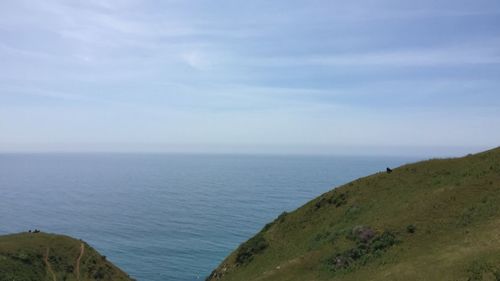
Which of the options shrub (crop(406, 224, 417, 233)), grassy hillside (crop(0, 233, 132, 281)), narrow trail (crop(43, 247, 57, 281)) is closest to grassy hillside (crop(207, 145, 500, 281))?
shrub (crop(406, 224, 417, 233))

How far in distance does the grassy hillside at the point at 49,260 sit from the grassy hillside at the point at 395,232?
2636 centimetres

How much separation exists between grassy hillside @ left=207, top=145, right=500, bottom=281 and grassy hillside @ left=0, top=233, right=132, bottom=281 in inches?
1038

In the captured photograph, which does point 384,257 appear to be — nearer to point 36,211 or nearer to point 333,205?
point 333,205

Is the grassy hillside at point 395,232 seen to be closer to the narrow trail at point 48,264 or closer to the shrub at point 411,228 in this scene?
the shrub at point 411,228

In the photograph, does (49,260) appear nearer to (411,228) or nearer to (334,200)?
(334,200)

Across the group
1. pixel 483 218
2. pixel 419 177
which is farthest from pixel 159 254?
pixel 483 218

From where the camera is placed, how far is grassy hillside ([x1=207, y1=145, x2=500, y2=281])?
34.0m

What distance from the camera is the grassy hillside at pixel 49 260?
213 feet

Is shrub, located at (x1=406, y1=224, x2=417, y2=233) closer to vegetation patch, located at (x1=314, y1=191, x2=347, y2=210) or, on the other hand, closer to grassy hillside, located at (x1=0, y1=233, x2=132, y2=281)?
vegetation patch, located at (x1=314, y1=191, x2=347, y2=210)

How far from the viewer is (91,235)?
140 m

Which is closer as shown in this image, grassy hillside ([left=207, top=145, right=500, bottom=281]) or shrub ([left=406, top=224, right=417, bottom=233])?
grassy hillside ([left=207, top=145, right=500, bottom=281])

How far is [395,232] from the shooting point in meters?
43.4

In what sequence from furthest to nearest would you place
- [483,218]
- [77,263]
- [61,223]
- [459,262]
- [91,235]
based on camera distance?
[61,223]
[91,235]
[77,263]
[483,218]
[459,262]

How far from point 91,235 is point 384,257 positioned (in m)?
126
